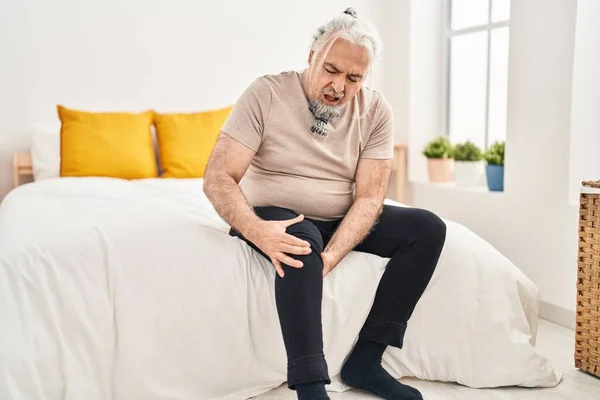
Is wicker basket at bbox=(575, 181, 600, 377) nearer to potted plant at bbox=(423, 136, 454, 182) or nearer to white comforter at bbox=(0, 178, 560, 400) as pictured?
white comforter at bbox=(0, 178, 560, 400)

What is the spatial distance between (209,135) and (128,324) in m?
1.96

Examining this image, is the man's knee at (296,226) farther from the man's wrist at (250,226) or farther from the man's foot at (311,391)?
the man's foot at (311,391)

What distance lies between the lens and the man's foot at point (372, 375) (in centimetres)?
171

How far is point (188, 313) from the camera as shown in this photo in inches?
65.9

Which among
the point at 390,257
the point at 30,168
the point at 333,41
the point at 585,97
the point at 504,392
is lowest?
the point at 504,392

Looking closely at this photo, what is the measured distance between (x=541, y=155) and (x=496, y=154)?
0.42 meters

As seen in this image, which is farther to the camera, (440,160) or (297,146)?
(440,160)

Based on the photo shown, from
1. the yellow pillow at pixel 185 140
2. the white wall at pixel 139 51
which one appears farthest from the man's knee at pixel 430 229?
the white wall at pixel 139 51

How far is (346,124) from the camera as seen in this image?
6.26 ft

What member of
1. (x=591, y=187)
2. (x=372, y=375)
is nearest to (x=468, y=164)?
(x=591, y=187)

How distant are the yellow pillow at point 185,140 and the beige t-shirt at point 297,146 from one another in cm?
149

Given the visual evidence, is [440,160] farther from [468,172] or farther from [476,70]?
[476,70]

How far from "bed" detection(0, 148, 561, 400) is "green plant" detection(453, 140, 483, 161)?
1.42 metres

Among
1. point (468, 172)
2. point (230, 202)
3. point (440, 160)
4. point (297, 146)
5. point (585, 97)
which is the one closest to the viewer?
point (230, 202)
